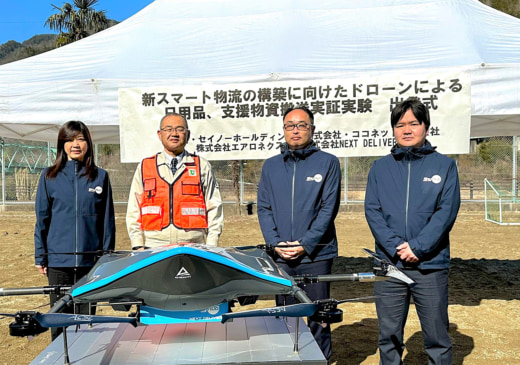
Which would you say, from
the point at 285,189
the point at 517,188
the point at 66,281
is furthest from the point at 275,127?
the point at 517,188

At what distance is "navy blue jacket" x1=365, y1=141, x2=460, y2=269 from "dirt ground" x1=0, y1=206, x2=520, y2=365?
813mm

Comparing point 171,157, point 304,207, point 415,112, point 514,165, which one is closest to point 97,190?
point 171,157

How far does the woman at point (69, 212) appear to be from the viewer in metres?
3.44

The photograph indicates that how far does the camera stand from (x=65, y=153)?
11.6 ft

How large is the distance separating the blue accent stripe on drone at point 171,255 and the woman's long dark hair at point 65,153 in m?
1.47

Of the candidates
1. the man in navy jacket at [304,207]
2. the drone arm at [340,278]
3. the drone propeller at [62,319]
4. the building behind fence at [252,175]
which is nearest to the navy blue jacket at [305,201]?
the man in navy jacket at [304,207]

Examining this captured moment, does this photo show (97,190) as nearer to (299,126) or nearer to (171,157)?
(171,157)

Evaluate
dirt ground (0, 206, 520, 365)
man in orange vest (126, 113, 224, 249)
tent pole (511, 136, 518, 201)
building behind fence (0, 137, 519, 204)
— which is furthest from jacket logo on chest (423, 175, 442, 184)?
tent pole (511, 136, 518, 201)

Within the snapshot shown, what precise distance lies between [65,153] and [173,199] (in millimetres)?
893

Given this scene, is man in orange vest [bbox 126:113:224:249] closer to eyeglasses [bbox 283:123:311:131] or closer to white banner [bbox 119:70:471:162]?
eyeglasses [bbox 283:123:311:131]

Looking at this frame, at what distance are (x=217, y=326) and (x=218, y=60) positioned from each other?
2.93 meters

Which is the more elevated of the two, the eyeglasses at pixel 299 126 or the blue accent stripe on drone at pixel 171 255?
the eyeglasses at pixel 299 126

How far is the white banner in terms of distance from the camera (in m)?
4.25

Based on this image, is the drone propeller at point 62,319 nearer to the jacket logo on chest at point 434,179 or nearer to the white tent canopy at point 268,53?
the jacket logo on chest at point 434,179
